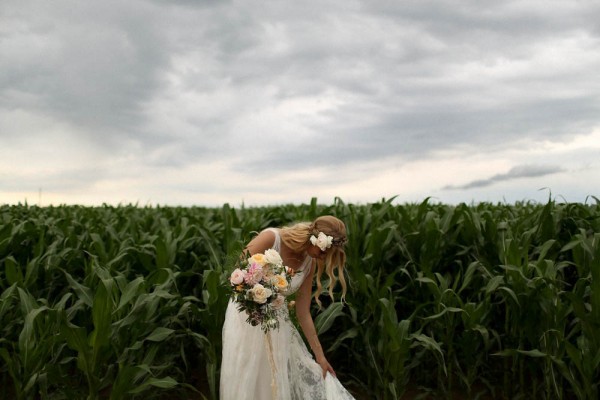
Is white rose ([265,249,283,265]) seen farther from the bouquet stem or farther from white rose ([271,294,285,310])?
the bouquet stem

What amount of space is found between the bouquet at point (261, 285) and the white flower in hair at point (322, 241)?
26cm

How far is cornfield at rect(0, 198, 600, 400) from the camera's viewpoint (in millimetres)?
4832

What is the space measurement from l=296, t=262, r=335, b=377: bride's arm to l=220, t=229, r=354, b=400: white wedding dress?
0.07m

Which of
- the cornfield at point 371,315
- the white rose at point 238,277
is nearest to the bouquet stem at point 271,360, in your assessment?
the white rose at point 238,277

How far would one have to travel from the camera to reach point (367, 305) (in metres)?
5.33

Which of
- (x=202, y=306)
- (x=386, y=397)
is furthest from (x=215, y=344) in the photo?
(x=386, y=397)

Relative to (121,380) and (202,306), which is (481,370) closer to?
(202,306)

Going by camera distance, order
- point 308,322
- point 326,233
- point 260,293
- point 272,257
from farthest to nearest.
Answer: point 308,322 < point 326,233 < point 272,257 < point 260,293

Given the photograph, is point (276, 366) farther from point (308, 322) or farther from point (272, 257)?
point (272, 257)

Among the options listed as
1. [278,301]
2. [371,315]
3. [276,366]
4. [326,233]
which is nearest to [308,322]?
[276,366]

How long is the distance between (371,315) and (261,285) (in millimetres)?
2138

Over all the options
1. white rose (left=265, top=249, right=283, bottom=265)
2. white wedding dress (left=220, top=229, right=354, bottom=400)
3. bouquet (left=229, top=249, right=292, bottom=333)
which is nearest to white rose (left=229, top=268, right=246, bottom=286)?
bouquet (left=229, top=249, right=292, bottom=333)

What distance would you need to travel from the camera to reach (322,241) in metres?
3.77

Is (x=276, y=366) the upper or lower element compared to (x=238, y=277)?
lower
